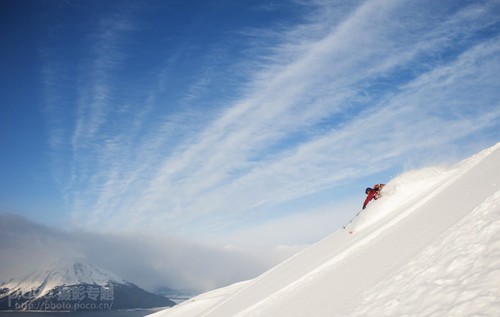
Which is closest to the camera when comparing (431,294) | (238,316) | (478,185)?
(431,294)

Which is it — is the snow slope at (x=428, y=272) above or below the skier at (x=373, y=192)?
below

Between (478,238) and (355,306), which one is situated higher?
(478,238)

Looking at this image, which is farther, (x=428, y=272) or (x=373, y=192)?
(x=373, y=192)

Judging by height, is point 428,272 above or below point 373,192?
below

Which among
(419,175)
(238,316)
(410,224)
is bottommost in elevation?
(238,316)

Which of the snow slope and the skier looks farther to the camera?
the skier

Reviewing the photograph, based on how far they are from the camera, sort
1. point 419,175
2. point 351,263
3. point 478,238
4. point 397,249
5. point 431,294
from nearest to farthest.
Answer: point 431,294 → point 478,238 → point 397,249 → point 351,263 → point 419,175

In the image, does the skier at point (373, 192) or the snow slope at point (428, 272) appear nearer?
the snow slope at point (428, 272)

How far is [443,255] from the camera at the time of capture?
14.7ft

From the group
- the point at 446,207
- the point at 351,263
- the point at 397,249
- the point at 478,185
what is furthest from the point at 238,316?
the point at 478,185

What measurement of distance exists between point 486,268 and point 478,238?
0.87m

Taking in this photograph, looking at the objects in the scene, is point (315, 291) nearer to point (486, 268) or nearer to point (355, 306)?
point (355, 306)

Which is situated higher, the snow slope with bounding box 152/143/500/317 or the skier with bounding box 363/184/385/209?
the skier with bounding box 363/184/385/209

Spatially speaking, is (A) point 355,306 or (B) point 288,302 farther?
(B) point 288,302
